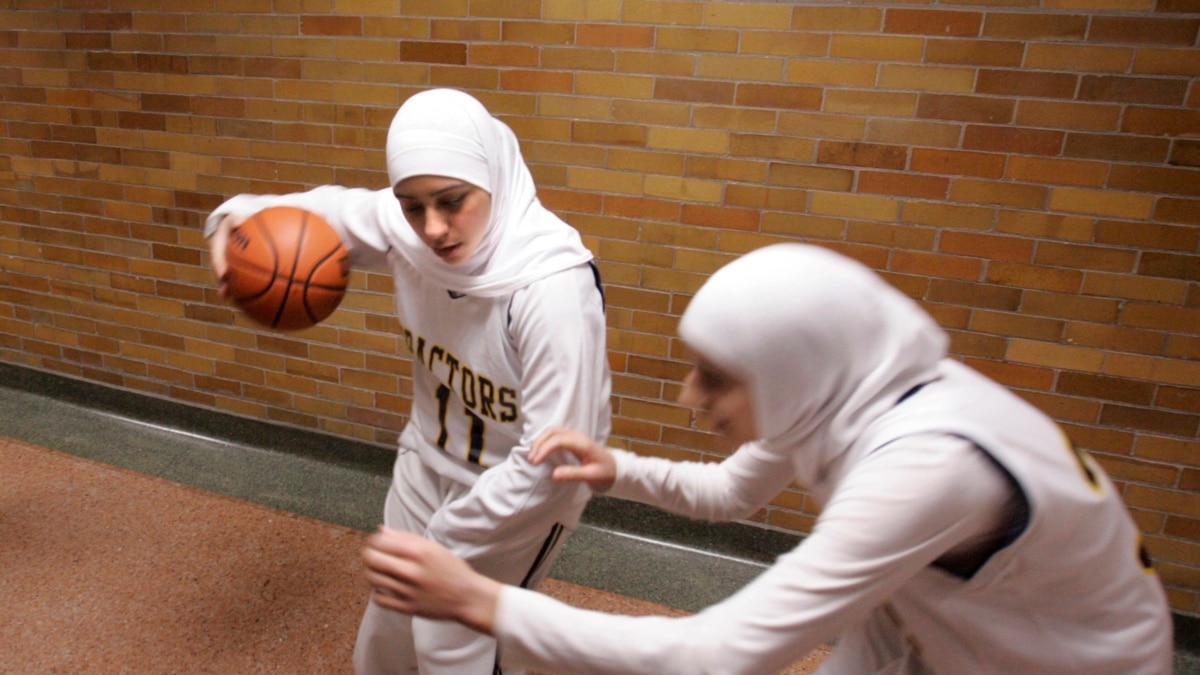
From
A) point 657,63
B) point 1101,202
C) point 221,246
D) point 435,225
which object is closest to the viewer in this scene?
point 435,225

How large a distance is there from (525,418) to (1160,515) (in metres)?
2.42

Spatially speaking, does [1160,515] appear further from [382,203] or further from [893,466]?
[382,203]

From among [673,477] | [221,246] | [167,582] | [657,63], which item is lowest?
[167,582]

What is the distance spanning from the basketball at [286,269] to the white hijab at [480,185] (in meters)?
0.30

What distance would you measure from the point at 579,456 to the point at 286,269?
0.95 m

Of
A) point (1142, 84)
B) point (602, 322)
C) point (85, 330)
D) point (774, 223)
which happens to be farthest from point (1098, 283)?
point (85, 330)

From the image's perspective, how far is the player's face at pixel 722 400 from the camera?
1281 mm

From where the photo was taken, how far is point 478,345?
6.39 ft

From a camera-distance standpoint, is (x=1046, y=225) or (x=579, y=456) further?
(x=1046, y=225)

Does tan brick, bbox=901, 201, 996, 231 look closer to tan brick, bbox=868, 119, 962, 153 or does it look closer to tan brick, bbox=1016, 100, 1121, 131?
tan brick, bbox=868, 119, 962, 153

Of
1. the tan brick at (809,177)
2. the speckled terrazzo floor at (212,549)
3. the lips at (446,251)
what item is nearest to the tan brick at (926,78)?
the tan brick at (809,177)

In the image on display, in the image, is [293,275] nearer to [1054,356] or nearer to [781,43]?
[781,43]

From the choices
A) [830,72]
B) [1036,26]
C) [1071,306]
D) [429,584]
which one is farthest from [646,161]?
[429,584]

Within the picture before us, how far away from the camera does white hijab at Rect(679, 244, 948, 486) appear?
1169 mm
